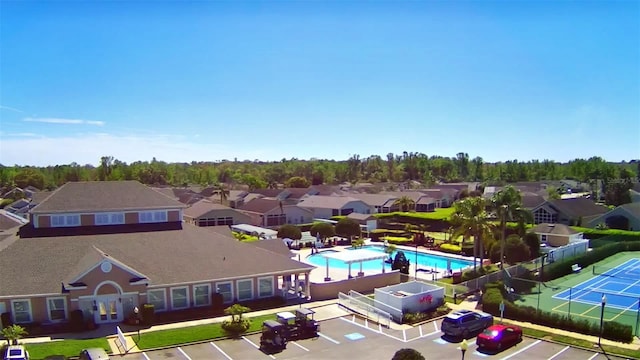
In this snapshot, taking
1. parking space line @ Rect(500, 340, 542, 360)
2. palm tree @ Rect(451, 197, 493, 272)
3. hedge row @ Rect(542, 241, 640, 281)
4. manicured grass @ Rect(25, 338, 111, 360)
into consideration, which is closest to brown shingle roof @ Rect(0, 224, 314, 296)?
manicured grass @ Rect(25, 338, 111, 360)

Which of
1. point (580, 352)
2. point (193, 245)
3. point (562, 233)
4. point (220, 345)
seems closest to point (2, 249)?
point (193, 245)

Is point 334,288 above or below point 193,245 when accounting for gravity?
below

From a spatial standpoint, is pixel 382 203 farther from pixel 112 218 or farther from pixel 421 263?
pixel 112 218

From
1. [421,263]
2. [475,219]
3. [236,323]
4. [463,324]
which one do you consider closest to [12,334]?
[236,323]

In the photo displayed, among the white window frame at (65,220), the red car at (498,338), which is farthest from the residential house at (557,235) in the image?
the white window frame at (65,220)

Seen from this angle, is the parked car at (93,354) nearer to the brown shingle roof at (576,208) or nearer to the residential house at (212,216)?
the residential house at (212,216)

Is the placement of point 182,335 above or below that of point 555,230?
below

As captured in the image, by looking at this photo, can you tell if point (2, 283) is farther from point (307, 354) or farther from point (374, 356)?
point (374, 356)
